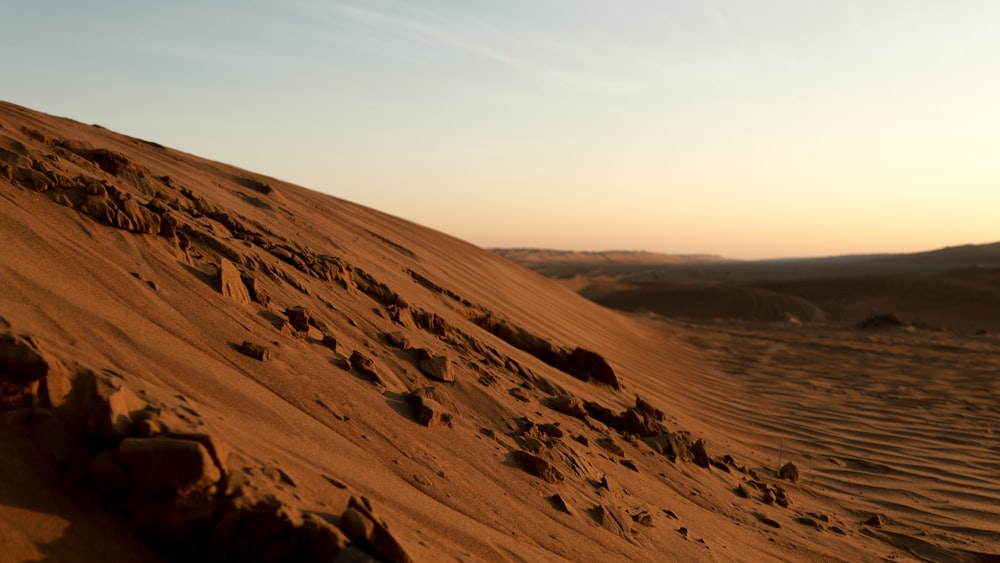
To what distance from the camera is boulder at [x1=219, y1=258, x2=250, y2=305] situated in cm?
351

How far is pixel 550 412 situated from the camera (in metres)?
4.38

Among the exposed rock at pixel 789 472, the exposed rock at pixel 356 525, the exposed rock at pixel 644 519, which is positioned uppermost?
the exposed rock at pixel 356 525

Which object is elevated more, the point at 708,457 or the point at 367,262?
the point at 367,262

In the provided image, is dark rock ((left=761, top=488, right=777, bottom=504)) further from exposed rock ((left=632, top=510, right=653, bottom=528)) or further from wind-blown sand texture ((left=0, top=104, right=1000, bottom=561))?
exposed rock ((left=632, top=510, right=653, bottom=528))

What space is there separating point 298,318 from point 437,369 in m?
0.72

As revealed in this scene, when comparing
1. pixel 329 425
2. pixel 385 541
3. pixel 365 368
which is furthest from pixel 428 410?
pixel 385 541

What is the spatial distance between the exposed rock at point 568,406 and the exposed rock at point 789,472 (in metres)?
1.51

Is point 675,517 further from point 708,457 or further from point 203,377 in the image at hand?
point 203,377

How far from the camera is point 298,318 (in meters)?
3.66

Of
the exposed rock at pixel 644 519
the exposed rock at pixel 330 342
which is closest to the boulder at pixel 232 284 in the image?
the exposed rock at pixel 330 342

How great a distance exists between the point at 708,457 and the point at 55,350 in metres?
3.69

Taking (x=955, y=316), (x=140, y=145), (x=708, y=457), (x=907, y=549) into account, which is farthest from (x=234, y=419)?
(x=955, y=316)

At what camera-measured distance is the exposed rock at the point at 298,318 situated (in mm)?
3629

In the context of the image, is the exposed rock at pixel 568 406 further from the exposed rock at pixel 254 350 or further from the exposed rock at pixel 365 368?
the exposed rock at pixel 254 350
